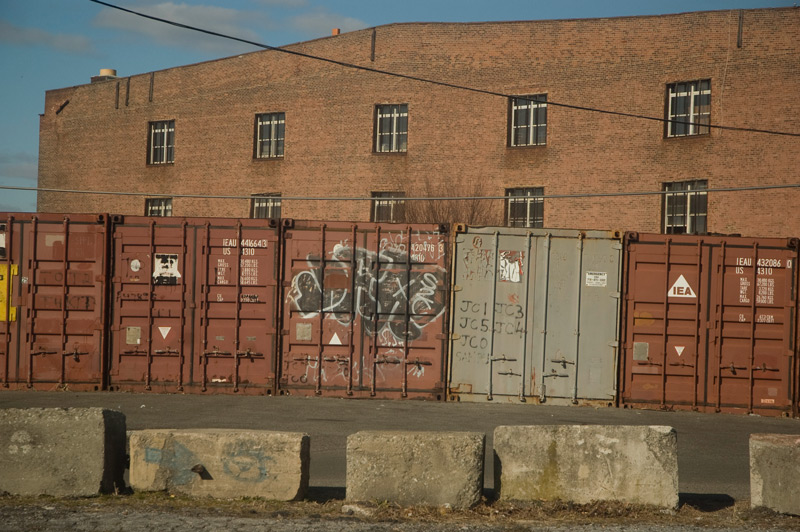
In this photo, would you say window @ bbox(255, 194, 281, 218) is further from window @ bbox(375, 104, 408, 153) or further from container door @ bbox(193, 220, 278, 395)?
container door @ bbox(193, 220, 278, 395)

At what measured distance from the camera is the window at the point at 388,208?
32.3m

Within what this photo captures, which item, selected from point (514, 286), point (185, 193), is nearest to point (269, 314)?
point (514, 286)

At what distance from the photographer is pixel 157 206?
127ft

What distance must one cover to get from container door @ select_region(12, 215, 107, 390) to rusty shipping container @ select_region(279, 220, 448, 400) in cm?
334

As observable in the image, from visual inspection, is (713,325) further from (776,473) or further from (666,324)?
(776,473)

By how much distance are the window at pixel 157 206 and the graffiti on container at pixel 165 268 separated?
24.1 meters

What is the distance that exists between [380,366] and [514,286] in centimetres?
277

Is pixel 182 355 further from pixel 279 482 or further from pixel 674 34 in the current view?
pixel 674 34

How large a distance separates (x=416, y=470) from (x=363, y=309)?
779 centimetres

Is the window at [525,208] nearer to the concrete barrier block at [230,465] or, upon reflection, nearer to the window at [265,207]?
the window at [265,207]

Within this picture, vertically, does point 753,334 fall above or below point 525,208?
below

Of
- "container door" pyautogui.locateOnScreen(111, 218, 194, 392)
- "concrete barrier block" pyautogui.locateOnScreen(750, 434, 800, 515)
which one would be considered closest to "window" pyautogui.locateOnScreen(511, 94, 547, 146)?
"container door" pyautogui.locateOnScreen(111, 218, 194, 392)

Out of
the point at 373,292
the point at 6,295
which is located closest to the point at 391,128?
the point at 373,292

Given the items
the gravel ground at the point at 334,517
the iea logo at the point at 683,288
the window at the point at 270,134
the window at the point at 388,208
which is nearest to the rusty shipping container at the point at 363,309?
the iea logo at the point at 683,288
